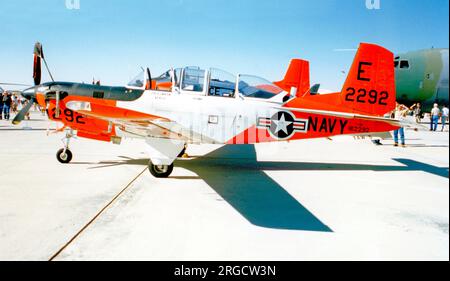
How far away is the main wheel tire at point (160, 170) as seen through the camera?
20.3 feet

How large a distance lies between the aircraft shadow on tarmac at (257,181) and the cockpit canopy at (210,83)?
187 cm

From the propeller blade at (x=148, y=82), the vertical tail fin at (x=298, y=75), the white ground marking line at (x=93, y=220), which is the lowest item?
the white ground marking line at (x=93, y=220)

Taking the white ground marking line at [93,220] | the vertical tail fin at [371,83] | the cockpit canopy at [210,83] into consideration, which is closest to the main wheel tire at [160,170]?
the white ground marking line at [93,220]

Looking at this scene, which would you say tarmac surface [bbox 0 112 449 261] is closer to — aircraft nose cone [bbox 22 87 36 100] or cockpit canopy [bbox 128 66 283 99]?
aircraft nose cone [bbox 22 87 36 100]

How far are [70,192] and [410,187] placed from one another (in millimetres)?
6438

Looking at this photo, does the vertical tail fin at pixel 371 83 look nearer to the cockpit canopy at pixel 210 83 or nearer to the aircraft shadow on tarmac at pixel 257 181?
the aircraft shadow on tarmac at pixel 257 181

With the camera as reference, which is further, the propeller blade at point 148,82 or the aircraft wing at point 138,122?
the propeller blade at point 148,82

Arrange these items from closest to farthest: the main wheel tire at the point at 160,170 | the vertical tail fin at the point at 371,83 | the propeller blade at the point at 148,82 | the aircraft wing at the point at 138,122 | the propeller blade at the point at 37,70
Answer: the aircraft wing at the point at 138,122 < the main wheel tire at the point at 160,170 < the vertical tail fin at the point at 371,83 < the propeller blade at the point at 148,82 < the propeller blade at the point at 37,70

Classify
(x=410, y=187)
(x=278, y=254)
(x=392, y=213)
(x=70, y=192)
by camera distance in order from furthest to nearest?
(x=410, y=187) < (x=70, y=192) < (x=392, y=213) < (x=278, y=254)

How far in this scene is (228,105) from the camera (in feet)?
22.1

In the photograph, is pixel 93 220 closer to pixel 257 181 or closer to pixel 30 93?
pixel 257 181
